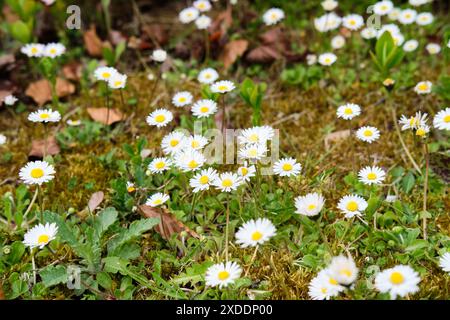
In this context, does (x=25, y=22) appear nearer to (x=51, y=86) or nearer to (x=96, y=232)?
(x=51, y=86)

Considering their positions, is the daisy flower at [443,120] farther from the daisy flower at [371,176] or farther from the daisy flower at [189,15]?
the daisy flower at [189,15]

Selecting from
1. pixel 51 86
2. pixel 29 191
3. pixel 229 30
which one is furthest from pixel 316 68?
pixel 29 191

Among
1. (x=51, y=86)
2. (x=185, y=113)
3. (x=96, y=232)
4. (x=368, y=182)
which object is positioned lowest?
(x=96, y=232)

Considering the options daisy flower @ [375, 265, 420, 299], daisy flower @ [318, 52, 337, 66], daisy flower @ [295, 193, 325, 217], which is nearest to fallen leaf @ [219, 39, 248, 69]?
daisy flower @ [318, 52, 337, 66]

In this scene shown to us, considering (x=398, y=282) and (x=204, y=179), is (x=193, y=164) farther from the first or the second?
(x=398, y=282)

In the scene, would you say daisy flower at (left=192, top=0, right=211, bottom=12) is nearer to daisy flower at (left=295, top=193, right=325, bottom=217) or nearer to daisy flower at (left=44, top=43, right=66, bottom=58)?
daisy flower at (left=44, top=43, right=66, bottom=58)

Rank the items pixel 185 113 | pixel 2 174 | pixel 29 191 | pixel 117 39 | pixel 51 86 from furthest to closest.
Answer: pixel 117 39
pixel 51 86
pixel 185 113
pixel 2 174
pixel 29 191
